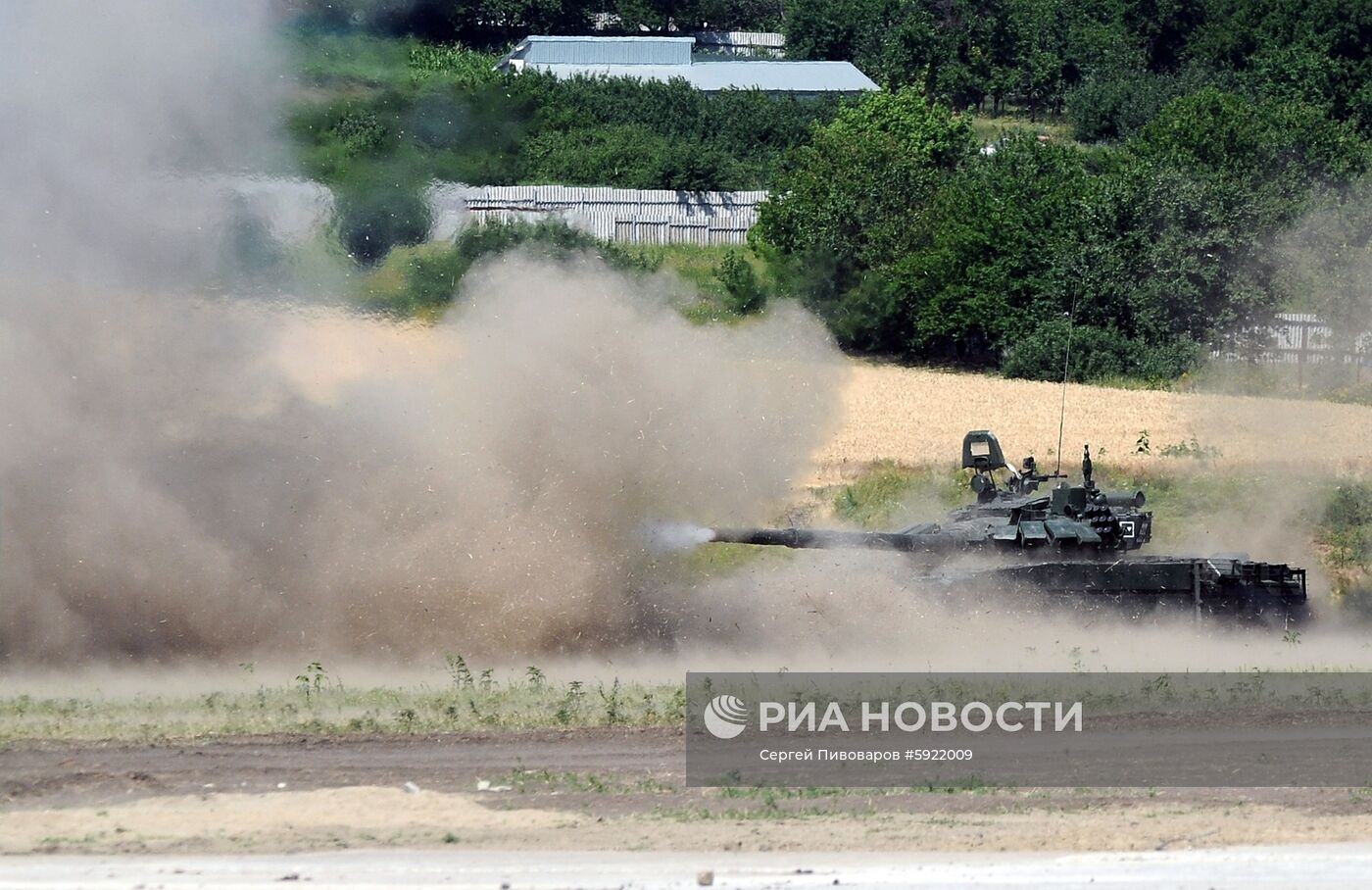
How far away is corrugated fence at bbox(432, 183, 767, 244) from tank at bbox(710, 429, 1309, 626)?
12219 millimetres

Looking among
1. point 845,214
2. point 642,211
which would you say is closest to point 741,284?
point 845,214

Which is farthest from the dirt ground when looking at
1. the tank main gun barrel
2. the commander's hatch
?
the commander's hatch

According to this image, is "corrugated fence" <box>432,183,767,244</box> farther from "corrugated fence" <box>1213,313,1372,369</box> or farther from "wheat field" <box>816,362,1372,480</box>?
"corrugated fence" <box>1213,313,1372,369</box>

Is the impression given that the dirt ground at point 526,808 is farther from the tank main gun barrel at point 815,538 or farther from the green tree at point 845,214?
the green tree at point 845,214

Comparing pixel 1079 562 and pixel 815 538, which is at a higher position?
pixel 815 538

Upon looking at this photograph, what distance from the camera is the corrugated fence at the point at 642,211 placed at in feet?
132

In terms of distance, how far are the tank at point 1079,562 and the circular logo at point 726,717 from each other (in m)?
4.47

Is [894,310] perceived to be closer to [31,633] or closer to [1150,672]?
[1150,672]

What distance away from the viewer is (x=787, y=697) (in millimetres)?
20688

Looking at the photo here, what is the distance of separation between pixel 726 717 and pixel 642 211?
38.0 metres

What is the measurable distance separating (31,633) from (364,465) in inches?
171

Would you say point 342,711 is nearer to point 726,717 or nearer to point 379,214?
point 726,717

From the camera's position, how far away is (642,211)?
5644 centimetres

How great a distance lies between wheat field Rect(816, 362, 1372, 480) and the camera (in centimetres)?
3572
